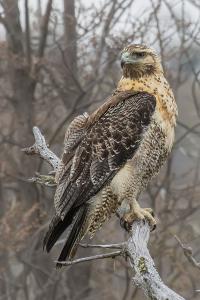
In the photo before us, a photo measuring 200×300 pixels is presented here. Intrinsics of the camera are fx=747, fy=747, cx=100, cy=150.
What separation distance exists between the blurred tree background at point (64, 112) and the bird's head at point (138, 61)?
5.37 meters

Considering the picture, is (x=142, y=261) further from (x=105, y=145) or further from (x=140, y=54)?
(x=140, y=54)

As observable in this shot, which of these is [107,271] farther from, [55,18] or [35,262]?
[55,18]

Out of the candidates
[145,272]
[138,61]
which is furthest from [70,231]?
[138,61]

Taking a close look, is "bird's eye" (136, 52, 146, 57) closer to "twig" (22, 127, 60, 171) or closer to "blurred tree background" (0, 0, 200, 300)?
"twig" (22, 127, 60, 171)

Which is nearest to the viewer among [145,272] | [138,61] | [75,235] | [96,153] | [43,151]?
[145,272]

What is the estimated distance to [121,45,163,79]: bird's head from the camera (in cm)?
550

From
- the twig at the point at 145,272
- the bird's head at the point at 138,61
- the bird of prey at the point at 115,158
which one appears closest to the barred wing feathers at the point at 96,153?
the bird of prey at the point at 115,158

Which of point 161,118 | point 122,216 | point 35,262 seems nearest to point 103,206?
Result: point 122,216

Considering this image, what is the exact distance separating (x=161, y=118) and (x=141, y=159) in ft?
1.06

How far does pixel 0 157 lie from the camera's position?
1226cm

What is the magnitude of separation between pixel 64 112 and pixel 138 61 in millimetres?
7242

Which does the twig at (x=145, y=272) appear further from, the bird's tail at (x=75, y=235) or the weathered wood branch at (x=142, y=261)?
the bird's tail at (x=75, y=235)

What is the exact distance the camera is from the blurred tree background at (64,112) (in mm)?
11305

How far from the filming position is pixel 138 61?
18.1ft
